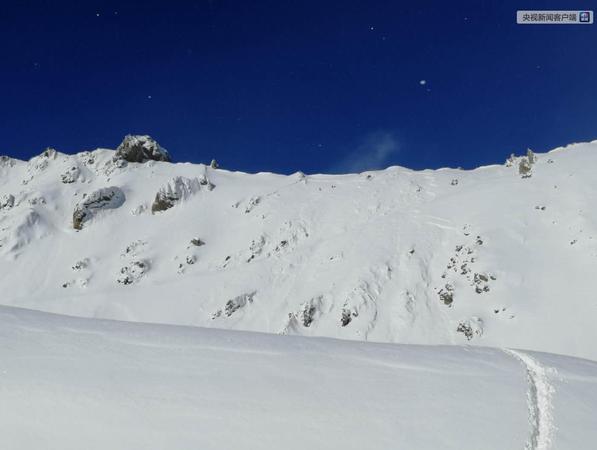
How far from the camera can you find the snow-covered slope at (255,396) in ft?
11.1

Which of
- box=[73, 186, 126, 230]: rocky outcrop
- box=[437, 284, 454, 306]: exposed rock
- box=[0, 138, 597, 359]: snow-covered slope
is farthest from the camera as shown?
box=[73, 186, 126, 230]: rocky outcrop

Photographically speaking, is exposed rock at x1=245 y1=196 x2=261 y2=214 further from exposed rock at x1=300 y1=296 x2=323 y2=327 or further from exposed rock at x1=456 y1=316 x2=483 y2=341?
exposed rock at x1=456 y1=316 x2=483 y2=341

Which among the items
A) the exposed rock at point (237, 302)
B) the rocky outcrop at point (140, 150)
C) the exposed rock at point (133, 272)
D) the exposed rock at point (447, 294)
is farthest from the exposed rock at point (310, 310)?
the rocky outcrop at point (140, 150)

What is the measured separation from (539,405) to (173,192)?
179 ft

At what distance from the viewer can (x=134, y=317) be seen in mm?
35031

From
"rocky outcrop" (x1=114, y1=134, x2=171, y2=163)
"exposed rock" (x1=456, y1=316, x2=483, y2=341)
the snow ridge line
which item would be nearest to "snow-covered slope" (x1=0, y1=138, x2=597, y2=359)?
"exposed rock" (x1=456, y1=316, x2=483, y2=341)

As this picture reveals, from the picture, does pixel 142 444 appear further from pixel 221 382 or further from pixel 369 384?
pixel 369 384

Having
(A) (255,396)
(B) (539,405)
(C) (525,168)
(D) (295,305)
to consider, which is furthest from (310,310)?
(A) (255,396)

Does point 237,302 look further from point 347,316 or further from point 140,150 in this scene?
point 140,150

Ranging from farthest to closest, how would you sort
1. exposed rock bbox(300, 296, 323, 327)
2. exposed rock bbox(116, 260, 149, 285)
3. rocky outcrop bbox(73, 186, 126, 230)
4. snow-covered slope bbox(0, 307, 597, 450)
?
rocky outcrop bbox(73, 186, 126, 230)
exposed rock bbox(116, 260, 149, 285)
exposed rock bbox(300, 296, 323, 327)
snow-covered slope bbox(0, 307, 597, 450)

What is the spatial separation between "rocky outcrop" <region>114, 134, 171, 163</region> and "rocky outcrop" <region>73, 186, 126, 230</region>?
10.1 meters

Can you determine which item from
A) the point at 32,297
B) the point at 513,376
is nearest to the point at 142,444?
the point at 513,376

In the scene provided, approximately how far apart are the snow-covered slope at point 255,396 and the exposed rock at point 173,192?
5087cm

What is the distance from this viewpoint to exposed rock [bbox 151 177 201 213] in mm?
55062
